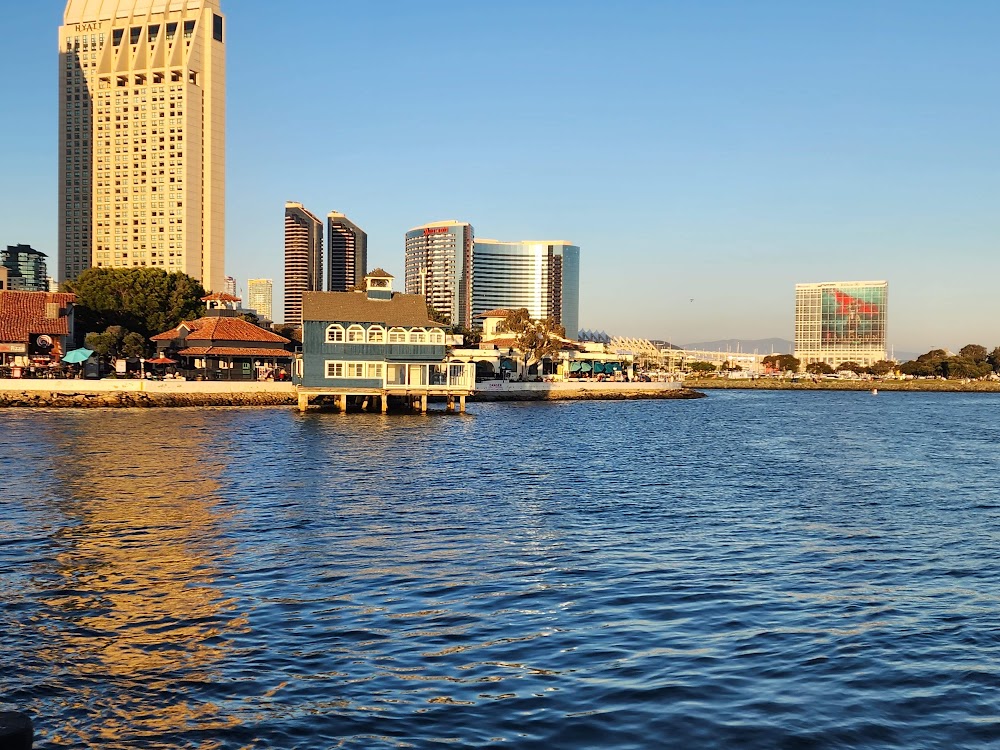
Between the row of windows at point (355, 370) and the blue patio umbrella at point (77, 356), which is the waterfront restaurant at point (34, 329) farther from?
the row of windows at point (355, 370)

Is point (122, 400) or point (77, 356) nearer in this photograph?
point (122, 400)

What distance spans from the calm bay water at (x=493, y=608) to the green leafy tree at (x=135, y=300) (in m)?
76.4

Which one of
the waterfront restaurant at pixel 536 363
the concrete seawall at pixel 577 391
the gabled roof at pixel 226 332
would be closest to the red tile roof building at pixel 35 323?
the gabled roof at pixel 226 332

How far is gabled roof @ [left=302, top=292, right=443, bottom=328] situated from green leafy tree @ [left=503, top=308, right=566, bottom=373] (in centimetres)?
4017

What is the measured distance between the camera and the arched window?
7438cm

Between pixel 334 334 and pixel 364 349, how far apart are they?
274cm

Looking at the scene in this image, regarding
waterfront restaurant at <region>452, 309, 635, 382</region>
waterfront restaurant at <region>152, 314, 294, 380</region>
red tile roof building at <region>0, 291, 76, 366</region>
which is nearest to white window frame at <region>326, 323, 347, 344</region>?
waterfront restaurant at <region>152, 314, 294, 380</region>

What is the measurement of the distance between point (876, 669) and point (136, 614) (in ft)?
42.9

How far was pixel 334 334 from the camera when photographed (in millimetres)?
74500

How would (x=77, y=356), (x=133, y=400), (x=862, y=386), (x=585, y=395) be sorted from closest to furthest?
(x=133, y=400)
(x=77, y=356)
(x=585, y=395)
(x=862, y=386)

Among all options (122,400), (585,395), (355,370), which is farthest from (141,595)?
(585,395)

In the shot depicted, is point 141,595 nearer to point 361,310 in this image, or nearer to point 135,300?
point 361,310

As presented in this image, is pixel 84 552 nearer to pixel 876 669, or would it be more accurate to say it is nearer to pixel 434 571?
pixel 434 571

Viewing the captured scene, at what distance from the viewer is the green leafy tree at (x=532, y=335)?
11869cm
